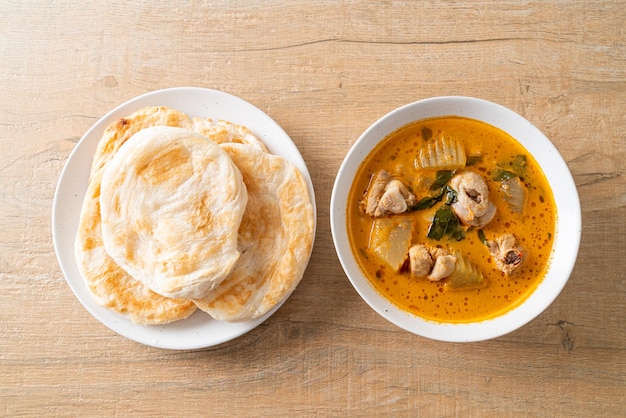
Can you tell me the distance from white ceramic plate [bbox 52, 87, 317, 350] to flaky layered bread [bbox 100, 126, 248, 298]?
12.5 inches

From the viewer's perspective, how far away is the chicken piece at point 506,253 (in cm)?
268

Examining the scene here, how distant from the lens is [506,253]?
269cm

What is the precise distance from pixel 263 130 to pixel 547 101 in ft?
5.24

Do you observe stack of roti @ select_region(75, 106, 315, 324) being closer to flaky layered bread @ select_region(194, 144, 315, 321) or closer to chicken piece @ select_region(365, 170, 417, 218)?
flaky layered bread @ select_region(194, 144, 315, 321)

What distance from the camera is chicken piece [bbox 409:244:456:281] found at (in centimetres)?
267

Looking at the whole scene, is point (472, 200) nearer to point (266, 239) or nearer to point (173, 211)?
point (266, 239)

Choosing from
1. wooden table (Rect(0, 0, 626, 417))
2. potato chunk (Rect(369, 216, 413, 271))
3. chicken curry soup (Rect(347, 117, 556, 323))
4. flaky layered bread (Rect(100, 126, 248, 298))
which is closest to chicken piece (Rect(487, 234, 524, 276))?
chicken curry soup (Rect(347, 117, 556, 323))

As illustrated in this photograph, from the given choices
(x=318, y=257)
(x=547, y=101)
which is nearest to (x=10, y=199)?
(x=318, y=257)

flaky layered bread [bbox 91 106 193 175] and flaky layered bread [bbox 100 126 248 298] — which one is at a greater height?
→ flaky layered bread [bbox 91 106 193 175]

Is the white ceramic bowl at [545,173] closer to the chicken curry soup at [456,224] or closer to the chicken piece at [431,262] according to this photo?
the chicken curry soup at [456,224]

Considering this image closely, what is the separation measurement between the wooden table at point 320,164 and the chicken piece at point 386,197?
1.09 feet

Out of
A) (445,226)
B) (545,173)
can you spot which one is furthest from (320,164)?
(545,173)

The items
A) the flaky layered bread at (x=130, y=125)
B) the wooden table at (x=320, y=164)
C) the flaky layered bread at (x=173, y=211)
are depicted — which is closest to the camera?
the flaky layered bread at (x=173, y=211)

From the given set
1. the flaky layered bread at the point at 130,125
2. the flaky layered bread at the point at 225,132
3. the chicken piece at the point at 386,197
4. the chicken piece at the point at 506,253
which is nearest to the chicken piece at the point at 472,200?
the chicken piece at the point at 506,253
